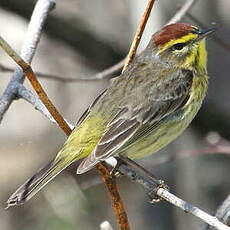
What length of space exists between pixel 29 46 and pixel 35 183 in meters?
0.92

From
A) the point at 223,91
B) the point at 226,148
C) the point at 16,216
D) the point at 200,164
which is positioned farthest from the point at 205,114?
the point at 16,216

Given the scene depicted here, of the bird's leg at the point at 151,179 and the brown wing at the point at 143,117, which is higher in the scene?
the brown wing at the point at 143,117

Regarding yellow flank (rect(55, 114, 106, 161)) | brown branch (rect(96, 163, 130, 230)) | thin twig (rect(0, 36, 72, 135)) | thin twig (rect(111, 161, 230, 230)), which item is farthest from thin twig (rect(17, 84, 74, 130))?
thin twig (rect(0, 36, 72, 135))

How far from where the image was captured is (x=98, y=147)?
5.32 m

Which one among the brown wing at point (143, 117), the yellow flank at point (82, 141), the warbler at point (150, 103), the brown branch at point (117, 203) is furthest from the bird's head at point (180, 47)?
the brown branch at point (117, 203)

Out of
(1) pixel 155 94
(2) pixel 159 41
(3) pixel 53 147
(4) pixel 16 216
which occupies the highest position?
(2) pixel 159 41

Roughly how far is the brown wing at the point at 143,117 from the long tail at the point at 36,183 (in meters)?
0.31

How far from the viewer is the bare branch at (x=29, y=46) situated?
5.15 meters

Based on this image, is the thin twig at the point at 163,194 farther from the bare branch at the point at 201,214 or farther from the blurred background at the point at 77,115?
the blurred background at the point at 77,115

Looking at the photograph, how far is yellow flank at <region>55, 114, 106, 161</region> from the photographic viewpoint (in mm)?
5457

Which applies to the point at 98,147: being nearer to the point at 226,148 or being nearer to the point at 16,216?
the point at 226,148

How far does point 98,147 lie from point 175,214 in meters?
3.16

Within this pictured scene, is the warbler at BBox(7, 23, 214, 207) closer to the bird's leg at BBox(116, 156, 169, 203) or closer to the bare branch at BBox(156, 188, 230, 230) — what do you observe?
the bird's leg at BBox(116, 156, 169, 203)

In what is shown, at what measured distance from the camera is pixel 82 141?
550cm
